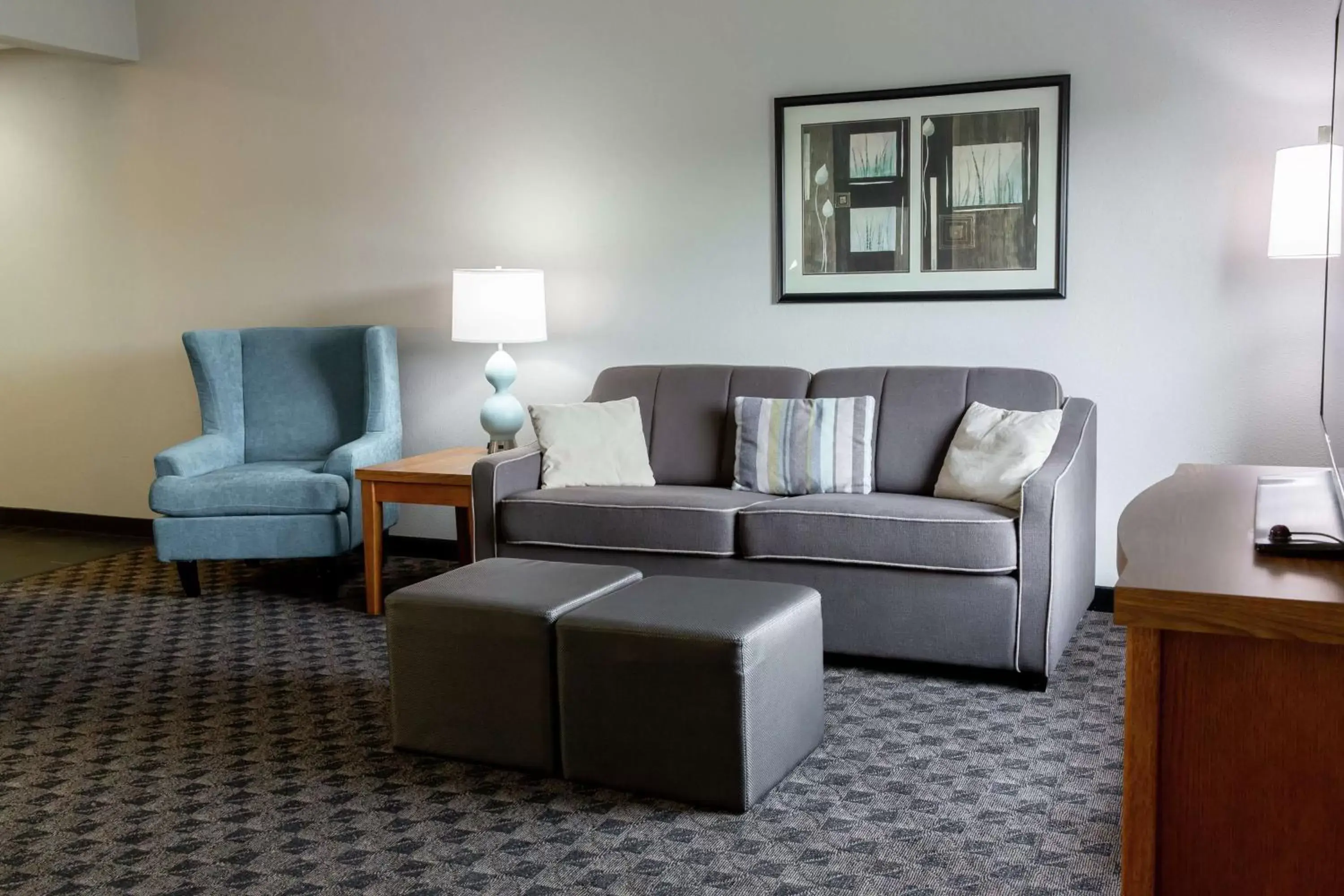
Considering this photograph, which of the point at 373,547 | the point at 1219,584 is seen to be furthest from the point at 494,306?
the point at 1219,584

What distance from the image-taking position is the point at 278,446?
16.4ft

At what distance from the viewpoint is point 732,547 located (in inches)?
143

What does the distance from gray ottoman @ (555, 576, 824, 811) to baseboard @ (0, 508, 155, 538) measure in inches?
153

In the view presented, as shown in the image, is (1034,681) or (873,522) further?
(873,522)

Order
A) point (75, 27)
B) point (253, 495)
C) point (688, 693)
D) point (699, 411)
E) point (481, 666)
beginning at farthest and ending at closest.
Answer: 1. point (75, 27)
2. point (253, 495)
3. point (699, 411)
4. point (481, 666)
5. point (688, 693)

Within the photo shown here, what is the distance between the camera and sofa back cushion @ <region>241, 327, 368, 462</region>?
497 centimetres

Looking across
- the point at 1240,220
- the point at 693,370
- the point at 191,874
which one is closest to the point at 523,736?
the point at 191,874

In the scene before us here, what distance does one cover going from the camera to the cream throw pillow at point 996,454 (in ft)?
11.4

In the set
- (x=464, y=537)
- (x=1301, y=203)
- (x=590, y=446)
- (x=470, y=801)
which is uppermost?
(x=1301, y=203)

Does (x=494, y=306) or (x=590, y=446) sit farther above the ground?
(x=494, y=306)

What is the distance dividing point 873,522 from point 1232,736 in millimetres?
2121

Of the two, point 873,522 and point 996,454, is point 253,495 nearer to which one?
point 873,522

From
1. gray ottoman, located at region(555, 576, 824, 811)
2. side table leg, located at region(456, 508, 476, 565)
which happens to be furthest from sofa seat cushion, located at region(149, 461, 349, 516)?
gray ottoman, located at region(555, 576, 824, 811)

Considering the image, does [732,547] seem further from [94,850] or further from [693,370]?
[94,850]
